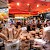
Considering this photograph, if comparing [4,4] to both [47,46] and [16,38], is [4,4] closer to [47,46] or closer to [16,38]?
[16,38]

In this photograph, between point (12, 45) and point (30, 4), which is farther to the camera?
point (30, 4)

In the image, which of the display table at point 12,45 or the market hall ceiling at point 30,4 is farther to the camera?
the market hall ceiling at point 30,4

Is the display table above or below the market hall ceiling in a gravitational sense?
below

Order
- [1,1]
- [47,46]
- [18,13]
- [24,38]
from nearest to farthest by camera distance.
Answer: [47,46] < [24,38] < [1,1] < [18,13]

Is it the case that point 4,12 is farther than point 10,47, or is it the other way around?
point 4,12

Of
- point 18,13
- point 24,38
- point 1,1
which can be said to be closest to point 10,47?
point 24,38

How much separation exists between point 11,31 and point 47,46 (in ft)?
1.36

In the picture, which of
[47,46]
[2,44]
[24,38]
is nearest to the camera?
[47,46]

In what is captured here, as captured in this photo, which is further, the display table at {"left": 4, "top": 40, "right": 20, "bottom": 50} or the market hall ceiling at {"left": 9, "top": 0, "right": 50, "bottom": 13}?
the market hall ceiling at {"left": 9, "top": 0, "right": 50, "bottom": 13}

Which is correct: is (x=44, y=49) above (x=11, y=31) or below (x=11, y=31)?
below

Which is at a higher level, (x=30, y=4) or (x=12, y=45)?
(x=30, y=4)

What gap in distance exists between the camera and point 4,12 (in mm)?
2943

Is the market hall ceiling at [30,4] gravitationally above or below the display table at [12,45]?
above

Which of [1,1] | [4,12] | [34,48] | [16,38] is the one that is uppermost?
[1,1]
